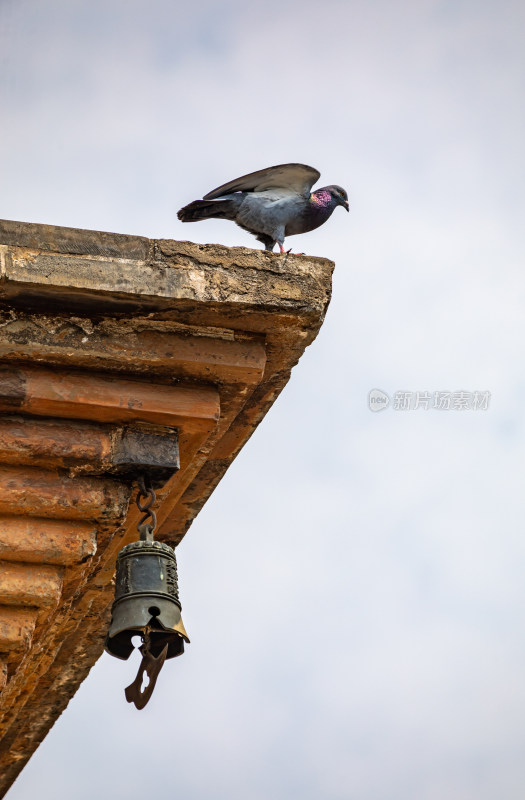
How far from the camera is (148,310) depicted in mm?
3236

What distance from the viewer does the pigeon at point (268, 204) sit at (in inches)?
225

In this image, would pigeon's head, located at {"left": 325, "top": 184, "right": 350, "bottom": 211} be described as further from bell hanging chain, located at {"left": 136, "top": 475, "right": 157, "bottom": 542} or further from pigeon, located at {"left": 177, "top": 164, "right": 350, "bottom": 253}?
bell hanging chain, located at {"left": 136, "top": 475, "right": 157, "bottom": 542}

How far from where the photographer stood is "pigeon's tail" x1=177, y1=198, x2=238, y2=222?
577cm

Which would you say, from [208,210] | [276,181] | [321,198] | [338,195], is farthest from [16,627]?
[338,195]

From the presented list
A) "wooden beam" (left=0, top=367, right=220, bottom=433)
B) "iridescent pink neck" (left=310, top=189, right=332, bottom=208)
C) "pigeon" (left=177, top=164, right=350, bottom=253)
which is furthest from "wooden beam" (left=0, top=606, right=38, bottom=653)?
"iridescent pink neck" (left=310, top=189, right=332, bottom=208)

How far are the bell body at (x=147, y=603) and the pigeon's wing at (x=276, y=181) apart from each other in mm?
2326

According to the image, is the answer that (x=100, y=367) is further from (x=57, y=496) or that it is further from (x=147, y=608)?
(x=147, y=608)

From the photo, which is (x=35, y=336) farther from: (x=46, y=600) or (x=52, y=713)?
(x=52, y=713)

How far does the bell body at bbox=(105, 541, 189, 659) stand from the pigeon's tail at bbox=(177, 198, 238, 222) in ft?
8.97

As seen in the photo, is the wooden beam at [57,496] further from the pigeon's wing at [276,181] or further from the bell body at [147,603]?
the pigeon's wing at [276,181]

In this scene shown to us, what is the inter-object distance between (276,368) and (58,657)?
1.74 m

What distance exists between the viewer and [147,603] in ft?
10.8

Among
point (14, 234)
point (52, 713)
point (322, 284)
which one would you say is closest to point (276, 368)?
point (322, 284)

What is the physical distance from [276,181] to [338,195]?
4.53 ft
